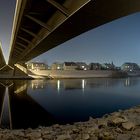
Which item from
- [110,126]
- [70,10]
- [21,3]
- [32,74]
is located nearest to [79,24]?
[70,10]

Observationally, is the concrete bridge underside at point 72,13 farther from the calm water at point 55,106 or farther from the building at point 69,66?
the building at point 69,66

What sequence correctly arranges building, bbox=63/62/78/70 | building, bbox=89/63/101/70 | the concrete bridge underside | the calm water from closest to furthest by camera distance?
the concrete bridge underside < the calm water < building, bbox=63/62/78/70 < building, bbox=89/63/101/70

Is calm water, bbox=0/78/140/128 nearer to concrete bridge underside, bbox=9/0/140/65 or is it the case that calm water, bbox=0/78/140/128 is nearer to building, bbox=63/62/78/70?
concrete bridge underside, bbox=9/0/140/65

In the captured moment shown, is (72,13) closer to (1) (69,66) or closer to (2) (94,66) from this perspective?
(1) (69,66)

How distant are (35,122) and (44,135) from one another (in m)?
8.85

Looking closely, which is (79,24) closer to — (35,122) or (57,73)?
(35,122)

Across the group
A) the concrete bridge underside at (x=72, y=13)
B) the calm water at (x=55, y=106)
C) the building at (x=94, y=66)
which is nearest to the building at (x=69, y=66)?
the building at (x=94, y=66)

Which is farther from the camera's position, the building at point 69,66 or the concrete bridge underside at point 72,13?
the building at point 69,66

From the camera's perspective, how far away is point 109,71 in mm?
141000

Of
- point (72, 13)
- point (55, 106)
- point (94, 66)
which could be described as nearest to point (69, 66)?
point (94, 66)

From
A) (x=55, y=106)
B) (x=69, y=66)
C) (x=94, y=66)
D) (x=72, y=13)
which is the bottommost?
(x=55, y=106)

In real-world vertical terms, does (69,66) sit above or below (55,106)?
above

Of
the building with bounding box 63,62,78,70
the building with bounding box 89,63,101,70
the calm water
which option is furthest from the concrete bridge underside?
the building with bounding box 89,63,101,70

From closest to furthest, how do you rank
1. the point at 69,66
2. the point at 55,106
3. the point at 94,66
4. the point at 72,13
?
the point at 72,13, the point at 55,106, the point at 69,66, the point at 94,66
